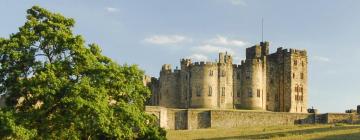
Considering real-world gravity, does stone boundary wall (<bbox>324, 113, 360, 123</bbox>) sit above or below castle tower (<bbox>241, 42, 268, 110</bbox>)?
below

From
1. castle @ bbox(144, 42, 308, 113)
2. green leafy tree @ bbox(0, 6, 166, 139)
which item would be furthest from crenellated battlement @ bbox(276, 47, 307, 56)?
green leafy tree @ bbox(0, 6, 166, 139)

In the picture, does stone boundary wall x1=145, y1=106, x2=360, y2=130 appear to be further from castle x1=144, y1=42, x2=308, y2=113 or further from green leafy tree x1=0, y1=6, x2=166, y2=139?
green leafy tree x1=0, y1=6, x2=166, y2=139

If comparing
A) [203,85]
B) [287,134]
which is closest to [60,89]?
[287,134]

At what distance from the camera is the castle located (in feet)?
313

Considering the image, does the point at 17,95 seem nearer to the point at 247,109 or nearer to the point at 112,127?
the point at 112,127

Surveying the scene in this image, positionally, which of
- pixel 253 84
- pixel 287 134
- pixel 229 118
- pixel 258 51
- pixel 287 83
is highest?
pixel 258 51

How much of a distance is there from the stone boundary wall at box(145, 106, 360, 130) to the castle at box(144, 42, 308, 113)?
695 cm

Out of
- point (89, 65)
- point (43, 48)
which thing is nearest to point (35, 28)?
point (43, 48)

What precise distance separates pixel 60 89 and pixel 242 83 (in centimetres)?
6181

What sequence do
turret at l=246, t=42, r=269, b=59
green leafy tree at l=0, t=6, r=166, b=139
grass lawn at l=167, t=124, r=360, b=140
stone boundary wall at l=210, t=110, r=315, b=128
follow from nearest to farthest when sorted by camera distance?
green leafy tree at l=0, t=6, r=166, b=139, grass lawn at l=167, t=124, r=360, b=140, stone boundary wall at l=210, t=110, r=315, b=128, turret at l=246, t=42, r=269, b=59

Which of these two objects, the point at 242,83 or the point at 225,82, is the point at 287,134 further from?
the point at 242,83

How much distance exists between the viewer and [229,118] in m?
87.6

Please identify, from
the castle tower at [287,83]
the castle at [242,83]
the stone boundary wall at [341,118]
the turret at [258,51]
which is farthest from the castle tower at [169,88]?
the stone boundary wall at [341,118]

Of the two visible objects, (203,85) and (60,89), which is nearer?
(60,89)
